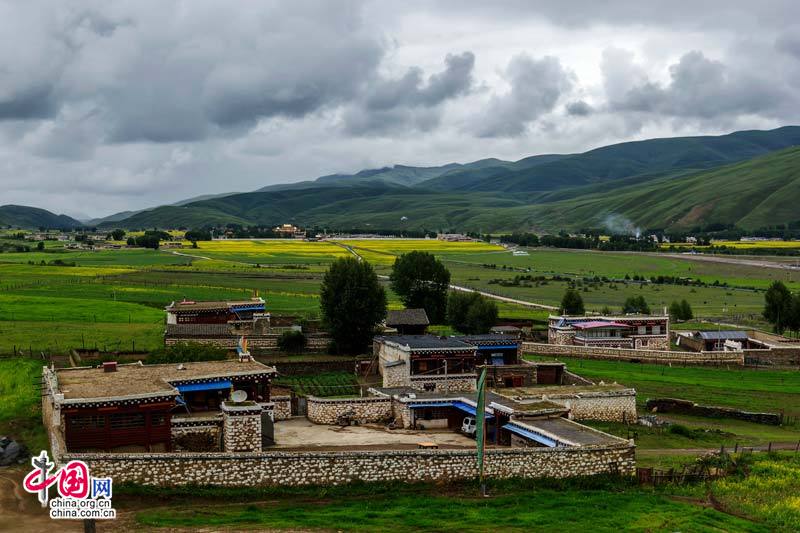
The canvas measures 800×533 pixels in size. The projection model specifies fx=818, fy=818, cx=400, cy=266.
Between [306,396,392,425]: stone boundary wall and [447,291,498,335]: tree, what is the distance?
96.2 feet

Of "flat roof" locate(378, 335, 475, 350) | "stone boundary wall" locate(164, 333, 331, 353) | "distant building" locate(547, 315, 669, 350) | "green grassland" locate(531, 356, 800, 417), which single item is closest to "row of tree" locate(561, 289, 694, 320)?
"distant building" locate(547, 315, 669, 350)

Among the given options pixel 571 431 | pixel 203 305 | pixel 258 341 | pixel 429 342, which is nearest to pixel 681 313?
pixel 429 342

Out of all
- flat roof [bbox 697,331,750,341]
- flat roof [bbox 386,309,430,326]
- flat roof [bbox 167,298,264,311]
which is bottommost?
flat roof [bbox 697,331,750,341]

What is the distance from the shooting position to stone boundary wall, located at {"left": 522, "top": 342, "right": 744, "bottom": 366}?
65188mm

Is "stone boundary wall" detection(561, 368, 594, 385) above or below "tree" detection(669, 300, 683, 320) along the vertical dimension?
below

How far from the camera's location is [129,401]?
29.8 metres

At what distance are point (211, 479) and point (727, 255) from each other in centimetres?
16840

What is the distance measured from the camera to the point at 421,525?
79.9 ft

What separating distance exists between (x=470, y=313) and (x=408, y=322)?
12203mm

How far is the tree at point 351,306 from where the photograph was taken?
60.6m

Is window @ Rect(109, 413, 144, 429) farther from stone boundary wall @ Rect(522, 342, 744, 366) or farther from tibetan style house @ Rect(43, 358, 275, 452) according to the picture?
stone boundary wall @ Rect(522, 342, 744, 366)

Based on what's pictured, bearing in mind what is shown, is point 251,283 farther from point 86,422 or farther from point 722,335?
point 86,422

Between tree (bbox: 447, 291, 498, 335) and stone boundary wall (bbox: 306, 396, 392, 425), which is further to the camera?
tree (bbox: 447, 291, 498, 335)

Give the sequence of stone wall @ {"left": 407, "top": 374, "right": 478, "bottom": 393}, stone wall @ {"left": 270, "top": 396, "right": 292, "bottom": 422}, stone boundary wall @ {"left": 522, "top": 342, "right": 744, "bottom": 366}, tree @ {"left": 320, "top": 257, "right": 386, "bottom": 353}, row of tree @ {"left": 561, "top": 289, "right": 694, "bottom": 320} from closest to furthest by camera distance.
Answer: stone wall @ {"left": 270, "top": 396, "right": 292, "bottom": 422}, stone wall @ {"left": 407, "top": 374, "right": 478, "bottom": 393}, tree @ {"left": 320, "top": 257, "right": 386, "bottom": 353}, stone boundary wall @ {"left": 522, "top": 342, "right": 744, "bottom": 366}, row of tree @ {"left": 561, "top": 289, "right": 694, "bottom": 320}
